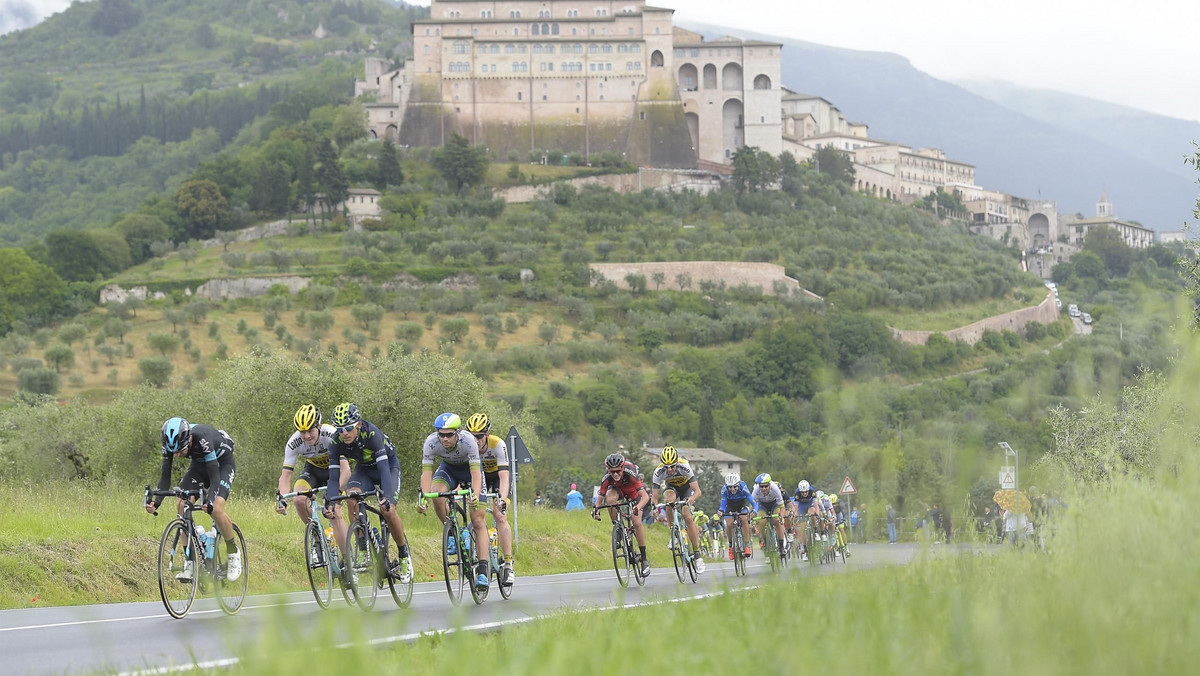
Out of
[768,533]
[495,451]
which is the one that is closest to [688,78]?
[768,533]

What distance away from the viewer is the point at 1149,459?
30.8 feet

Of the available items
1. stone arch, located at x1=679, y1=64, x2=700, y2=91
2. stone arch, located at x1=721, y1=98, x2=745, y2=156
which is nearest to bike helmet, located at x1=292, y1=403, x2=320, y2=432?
stone arch, located at x1=721, y1=98, x2=745, y2=156

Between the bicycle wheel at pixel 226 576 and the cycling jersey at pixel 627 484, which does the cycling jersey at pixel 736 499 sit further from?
the bicycle wheel at pixel 226 576

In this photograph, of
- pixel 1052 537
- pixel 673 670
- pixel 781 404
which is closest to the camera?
pixel 673 670

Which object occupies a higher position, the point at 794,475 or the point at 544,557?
the point at 544,557

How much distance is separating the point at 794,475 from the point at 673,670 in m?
67.2

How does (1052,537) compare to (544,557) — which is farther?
(544,557)

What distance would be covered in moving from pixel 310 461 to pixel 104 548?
14.9 feet

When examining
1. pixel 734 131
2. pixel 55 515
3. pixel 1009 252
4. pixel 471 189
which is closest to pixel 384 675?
pixel 55 515

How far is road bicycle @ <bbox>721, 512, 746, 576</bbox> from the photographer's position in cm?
2115

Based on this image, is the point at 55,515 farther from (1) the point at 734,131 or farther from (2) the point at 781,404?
(1) the point at 734,131

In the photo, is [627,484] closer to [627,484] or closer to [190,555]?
[627,484]

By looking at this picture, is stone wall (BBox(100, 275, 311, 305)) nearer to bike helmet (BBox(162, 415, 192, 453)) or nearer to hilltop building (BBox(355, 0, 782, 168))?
hilltop building (BBox(355, 0, 782, 168))

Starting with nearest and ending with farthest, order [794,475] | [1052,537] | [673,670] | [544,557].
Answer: [673,670], [1052,537], [544,557], [794,475]
